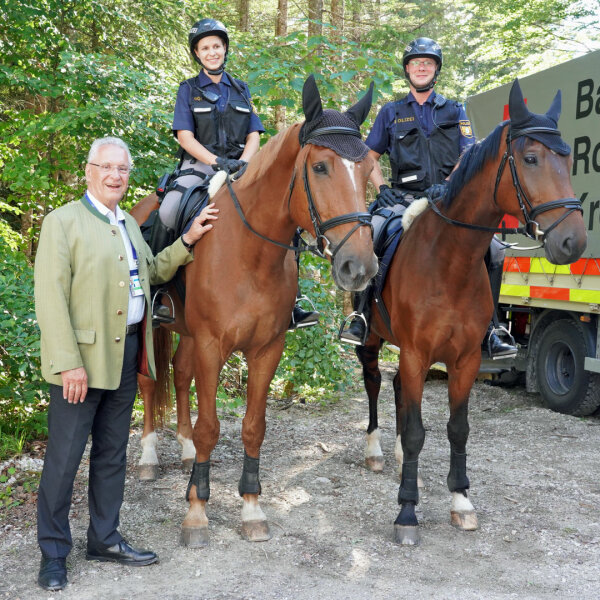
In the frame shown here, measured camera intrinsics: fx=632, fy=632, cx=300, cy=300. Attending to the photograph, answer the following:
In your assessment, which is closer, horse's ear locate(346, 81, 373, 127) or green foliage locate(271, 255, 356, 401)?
horse's ear locate(346, 81, 373, 127)

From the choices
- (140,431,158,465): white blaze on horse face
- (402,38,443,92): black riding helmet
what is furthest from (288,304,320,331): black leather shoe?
(402,38,443,92): black riding helmet

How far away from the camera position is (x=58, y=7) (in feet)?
25.5

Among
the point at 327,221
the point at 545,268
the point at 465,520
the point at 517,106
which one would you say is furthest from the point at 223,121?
the point at 545,268

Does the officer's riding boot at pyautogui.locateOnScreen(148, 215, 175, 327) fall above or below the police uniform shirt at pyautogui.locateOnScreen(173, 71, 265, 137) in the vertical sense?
below

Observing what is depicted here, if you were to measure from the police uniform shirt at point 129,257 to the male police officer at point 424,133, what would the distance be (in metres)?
2.11

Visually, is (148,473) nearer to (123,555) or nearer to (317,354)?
(123,555)

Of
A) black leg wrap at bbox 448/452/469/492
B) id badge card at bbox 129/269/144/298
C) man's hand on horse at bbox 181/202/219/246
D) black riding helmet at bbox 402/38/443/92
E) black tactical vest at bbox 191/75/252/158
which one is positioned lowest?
black leg wrap at bbox 448/452/469/492

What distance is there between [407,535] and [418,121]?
3087 millimetres

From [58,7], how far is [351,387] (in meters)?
6.28

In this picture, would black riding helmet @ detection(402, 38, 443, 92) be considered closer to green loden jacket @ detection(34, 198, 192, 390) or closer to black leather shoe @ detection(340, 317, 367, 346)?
black leather shoe @ detection(340, 317, 367, 346)

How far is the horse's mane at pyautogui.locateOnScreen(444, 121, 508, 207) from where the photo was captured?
3787 mm

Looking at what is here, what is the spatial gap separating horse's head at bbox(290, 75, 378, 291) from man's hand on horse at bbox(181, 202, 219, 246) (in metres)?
0.83

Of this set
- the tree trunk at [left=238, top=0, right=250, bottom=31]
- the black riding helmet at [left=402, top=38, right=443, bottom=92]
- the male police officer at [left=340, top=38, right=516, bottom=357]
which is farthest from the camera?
the tree trunk at [left=238, top=0, right=250, bottom=31]

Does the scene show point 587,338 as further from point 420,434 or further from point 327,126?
point 327,126
